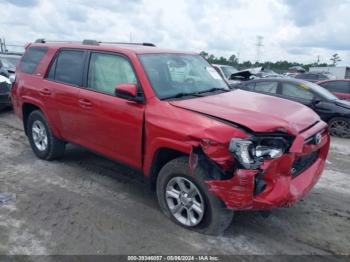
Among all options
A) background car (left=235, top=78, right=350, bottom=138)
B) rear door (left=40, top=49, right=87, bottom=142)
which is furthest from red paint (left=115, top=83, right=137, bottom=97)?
background car (left=235, top=78, right=350, bottom=138)

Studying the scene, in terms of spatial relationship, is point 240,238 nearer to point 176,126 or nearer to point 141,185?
point 176,126

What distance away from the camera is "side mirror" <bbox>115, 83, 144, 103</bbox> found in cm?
391

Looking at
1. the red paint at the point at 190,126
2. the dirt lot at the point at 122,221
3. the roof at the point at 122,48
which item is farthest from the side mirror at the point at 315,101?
the roof at the point at 122,48

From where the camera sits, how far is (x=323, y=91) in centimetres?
927

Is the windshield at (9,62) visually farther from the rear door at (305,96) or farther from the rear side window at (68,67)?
the rear door at (305,96)

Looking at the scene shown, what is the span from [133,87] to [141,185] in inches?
65.4

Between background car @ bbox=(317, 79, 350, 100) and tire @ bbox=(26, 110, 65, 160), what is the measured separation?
9488 mm

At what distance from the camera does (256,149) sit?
3.26 m

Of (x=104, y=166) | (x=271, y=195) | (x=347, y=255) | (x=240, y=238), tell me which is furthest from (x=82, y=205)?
(x=347, y=255)

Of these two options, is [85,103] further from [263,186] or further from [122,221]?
[263,186]

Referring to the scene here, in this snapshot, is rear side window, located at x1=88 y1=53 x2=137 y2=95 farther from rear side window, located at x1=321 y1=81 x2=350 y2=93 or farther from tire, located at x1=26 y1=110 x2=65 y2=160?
rear side window, located at x1=321 y1=81 x2=350 y2=93

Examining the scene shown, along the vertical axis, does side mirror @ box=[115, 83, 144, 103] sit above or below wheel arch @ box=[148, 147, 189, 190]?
above

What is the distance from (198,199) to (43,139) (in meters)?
3.37

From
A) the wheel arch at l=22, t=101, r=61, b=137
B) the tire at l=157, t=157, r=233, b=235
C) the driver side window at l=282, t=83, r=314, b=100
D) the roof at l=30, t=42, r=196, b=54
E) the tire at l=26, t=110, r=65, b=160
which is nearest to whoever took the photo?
the tire at l=157, t=157, r=233, b=235
